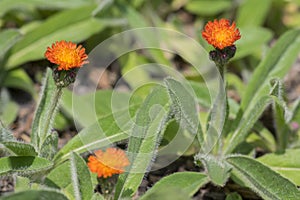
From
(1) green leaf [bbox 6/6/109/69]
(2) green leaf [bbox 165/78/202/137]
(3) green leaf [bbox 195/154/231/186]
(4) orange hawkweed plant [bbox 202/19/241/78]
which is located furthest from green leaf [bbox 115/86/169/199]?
(1) green leaf [bbox 6/6/109/69]

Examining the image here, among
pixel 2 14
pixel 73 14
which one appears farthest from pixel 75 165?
pixel 2 14

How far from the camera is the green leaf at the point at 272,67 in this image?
3.50 m

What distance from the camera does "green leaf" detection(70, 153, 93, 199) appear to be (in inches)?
109

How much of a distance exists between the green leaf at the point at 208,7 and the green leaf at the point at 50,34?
97cm

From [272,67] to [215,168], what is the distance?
0.96 m

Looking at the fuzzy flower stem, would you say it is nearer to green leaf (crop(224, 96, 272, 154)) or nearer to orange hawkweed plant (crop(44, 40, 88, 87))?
orange hawkweed plant (crop(44, 40, 88, 87))

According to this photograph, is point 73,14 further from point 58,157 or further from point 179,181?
point 179,181

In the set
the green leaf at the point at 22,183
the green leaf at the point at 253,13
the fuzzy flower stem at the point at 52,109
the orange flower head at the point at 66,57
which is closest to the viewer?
the orange flower head at the point at 66,57

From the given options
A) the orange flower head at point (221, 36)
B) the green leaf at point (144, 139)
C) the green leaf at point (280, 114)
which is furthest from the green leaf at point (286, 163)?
the orange flower head at point (221, 36)

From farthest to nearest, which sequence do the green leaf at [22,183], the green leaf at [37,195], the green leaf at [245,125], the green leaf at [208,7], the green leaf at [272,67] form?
the green leaf at [208,7]
the green leaf at [272,67]
the green leaf at [245,125]
the green leaf at [22,183]
the green leaf at [37,195]

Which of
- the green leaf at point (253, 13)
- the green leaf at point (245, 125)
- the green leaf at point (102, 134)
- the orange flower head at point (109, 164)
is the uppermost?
the green leaf at point (253, 13)

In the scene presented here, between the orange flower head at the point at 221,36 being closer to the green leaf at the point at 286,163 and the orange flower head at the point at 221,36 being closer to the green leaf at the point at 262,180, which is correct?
the green leaf at the point at 262,180

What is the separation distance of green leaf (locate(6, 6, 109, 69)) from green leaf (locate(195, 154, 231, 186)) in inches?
61.2

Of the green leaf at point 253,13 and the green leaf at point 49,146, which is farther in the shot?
the green leaf at point 253,13
